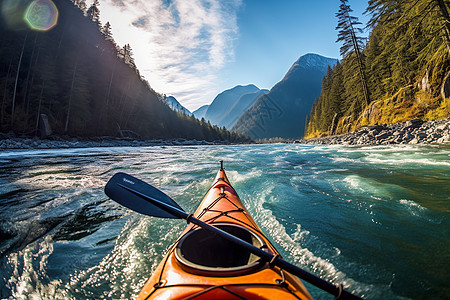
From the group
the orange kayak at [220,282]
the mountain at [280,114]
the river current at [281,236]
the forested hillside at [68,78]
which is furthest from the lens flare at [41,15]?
the mountain at [280,114]

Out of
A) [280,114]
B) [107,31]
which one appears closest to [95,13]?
[107,31]

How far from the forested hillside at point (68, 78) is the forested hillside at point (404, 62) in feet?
102

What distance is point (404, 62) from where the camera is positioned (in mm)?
17453

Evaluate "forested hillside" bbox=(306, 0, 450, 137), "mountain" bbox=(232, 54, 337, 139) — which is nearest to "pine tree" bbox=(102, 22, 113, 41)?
"forested hillside" bbox=(306, 0, 450, 137)

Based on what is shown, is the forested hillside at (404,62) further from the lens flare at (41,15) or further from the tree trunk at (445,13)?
the lens flare at (41,15)

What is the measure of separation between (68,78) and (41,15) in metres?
10.8

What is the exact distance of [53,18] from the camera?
29.7 meters

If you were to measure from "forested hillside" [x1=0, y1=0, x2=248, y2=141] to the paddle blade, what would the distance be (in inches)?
969

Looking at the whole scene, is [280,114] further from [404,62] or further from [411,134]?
[411,134]

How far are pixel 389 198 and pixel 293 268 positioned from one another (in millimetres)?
4010

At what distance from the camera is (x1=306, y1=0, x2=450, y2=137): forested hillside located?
9180mm

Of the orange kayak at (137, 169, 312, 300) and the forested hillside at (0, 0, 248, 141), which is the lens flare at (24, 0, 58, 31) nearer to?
the forested hillside at (0, 0, 248, 141)

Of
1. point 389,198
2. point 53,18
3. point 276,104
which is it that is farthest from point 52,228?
point 276,104

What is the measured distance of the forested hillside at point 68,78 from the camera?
860 inches
